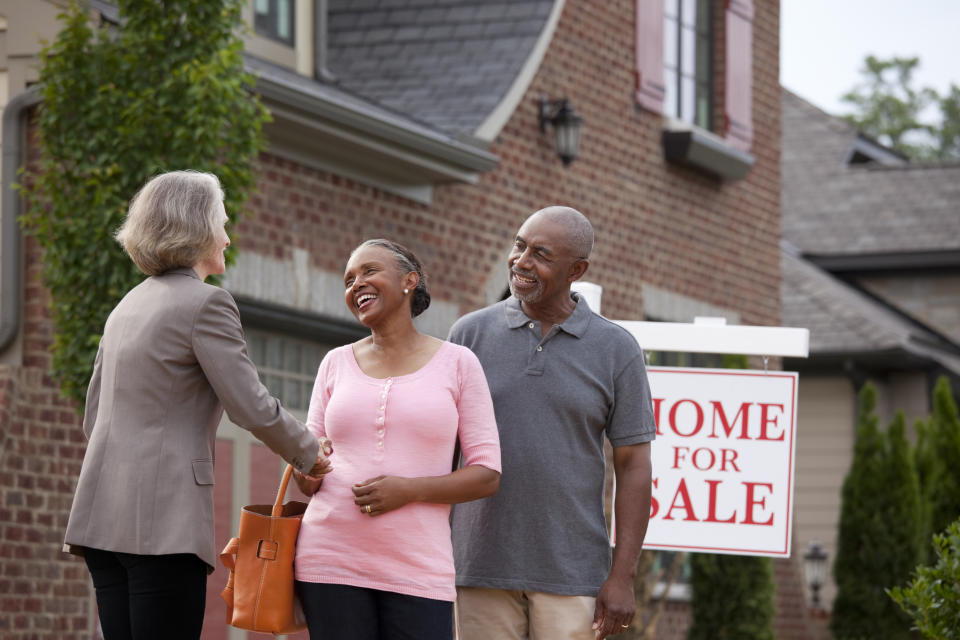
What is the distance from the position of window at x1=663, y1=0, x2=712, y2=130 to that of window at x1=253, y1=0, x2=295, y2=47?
158 inches

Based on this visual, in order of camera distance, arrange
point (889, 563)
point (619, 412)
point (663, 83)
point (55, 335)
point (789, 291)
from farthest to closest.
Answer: point (789, 291), point (889, 563), point (663, 83), point (55, 335), point (619, 412)

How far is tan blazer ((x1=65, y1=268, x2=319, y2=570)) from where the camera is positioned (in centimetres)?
402

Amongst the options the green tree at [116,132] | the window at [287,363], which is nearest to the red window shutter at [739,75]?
the window at [287,363]

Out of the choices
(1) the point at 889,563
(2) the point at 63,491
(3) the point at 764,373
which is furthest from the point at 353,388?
(1) the point at 889,563

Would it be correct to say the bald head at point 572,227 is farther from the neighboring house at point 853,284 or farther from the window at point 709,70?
the neighboring house at point 853,284

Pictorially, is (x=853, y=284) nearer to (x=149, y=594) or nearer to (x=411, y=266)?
(x=411, y=266)

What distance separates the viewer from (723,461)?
632 cm

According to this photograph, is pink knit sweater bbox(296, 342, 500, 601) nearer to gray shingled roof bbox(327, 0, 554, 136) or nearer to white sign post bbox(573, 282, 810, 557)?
white sign post bbox(573, 282, 810, 557)

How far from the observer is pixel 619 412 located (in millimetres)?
4559

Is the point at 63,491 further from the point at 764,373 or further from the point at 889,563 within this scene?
the point at 889,563

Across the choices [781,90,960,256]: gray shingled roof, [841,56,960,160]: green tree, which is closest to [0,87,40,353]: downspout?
→ [781,90,960,256]: gray shingled roof

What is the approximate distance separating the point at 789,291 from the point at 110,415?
1509 cm

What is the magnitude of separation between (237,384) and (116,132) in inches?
142

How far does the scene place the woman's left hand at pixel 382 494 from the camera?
4113 millimetres
